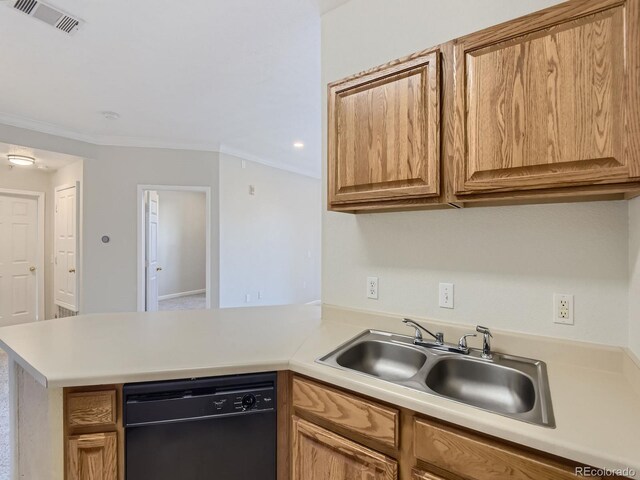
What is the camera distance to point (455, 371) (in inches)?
51.3

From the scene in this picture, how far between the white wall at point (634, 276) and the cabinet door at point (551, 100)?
0.26 m

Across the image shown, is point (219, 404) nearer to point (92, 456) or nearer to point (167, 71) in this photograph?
point (92, 456)

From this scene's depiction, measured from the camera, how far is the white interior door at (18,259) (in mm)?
4562

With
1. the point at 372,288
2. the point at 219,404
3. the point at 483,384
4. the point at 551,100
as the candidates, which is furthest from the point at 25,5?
the point at 483,384

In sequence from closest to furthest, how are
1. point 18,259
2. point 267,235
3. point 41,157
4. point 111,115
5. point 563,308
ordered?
point 563,308
point 111,115
point 41,157
point 18,259
point 267,235

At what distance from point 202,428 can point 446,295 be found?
1.17m

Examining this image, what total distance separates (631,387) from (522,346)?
0.33 meters

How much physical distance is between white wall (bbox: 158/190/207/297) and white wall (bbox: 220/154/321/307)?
2710mm

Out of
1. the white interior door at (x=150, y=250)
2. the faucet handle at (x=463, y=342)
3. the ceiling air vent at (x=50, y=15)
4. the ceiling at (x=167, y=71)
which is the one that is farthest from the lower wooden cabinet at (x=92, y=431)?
the white interior door at (x=150, y=250)

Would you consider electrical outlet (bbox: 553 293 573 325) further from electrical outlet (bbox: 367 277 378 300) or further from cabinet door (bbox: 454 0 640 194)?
electrical outlet (bbox: 367 277 378 300)

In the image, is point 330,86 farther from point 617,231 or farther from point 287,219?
point 287,219

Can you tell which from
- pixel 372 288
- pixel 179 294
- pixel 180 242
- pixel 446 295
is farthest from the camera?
pixel 180 242

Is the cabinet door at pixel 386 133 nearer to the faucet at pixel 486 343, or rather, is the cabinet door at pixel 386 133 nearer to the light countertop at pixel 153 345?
the faucet at pixel 486 343

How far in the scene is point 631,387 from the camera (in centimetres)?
103
